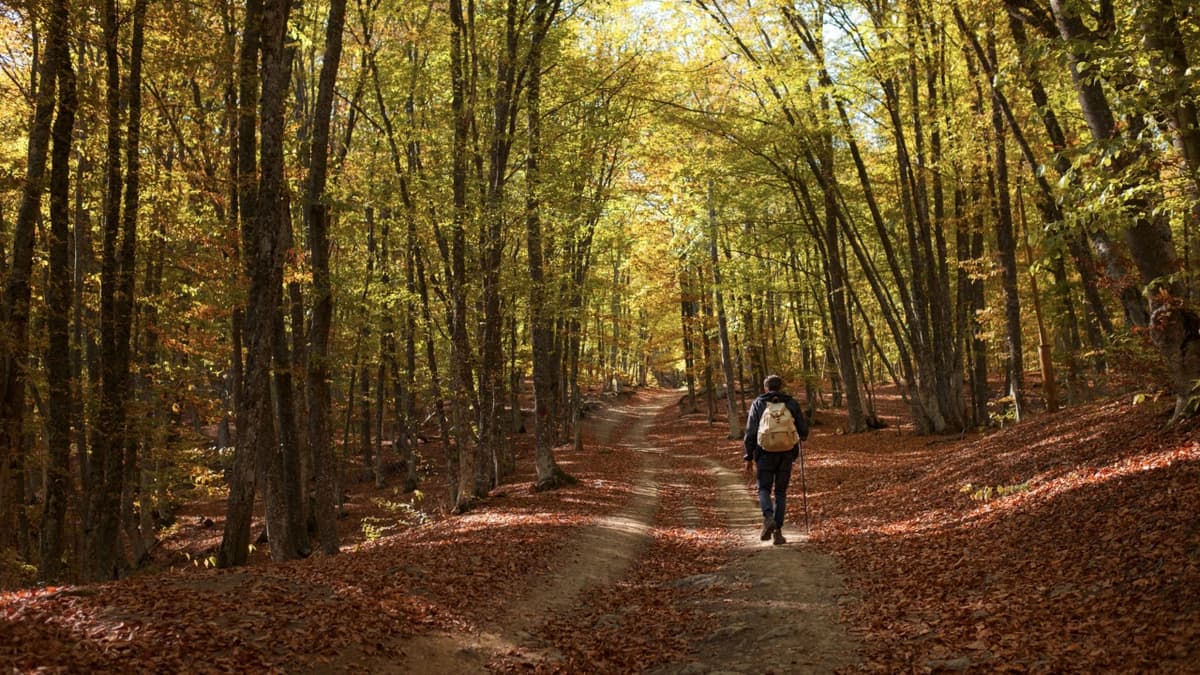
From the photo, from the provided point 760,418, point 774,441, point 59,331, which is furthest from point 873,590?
point 59,331

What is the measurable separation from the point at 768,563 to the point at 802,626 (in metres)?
2.64

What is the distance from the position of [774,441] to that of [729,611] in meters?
3.18

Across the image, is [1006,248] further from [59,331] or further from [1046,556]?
[59,331]

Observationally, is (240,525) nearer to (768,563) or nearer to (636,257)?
(768,563)

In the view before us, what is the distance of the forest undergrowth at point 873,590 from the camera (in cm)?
514

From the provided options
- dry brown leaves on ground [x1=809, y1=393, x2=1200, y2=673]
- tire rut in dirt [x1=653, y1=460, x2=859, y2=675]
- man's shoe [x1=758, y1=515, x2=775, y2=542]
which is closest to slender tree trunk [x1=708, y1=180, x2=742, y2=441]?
dry brown leaves on ground [x1=809, y1=393, x2=1200, y2=673]

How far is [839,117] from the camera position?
20734 millimetres

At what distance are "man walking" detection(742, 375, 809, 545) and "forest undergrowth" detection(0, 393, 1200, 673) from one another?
0.82 meters

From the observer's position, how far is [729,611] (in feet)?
24.6

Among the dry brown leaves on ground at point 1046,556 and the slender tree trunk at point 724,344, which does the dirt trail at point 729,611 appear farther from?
the slender tree trunk at point 724,344

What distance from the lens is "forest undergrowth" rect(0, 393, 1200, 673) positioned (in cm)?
514

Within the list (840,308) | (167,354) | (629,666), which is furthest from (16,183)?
(840,308)

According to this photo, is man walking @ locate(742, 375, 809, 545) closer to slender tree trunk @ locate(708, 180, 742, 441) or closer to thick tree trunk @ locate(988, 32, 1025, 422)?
thick tree trunk @ locate(988, 32, 1025, 422)

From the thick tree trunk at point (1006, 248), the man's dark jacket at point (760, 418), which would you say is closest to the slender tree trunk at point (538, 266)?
the man's dark jacket at point (760, 418)
